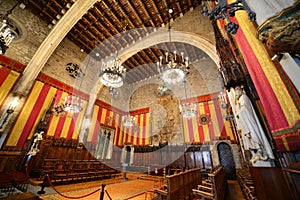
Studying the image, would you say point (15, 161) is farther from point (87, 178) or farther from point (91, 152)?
point (91, 152)

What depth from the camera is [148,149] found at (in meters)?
9.32

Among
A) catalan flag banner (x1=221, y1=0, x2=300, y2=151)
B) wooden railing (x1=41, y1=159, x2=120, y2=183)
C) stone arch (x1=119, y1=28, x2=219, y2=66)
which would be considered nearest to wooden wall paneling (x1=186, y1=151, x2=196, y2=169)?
wooden railing (x1=41, y1=159, x2=120, y2=183)

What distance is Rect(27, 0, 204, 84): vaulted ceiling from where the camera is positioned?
20.9ft

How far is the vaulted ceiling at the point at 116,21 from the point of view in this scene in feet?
20.9

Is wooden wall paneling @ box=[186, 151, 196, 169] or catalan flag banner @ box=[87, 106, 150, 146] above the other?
catalan flag banner @ box=[87, 106, 150, 146]

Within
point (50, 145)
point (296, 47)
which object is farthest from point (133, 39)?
point (296, 47)

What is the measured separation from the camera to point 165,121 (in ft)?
32.0

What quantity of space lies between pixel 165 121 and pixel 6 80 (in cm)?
938

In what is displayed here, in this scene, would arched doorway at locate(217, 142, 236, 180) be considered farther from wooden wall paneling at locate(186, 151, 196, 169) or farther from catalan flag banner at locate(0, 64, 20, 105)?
catalan flag banner at locate(0, 64, 20, 105)

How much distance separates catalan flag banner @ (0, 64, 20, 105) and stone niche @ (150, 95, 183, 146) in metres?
8.70

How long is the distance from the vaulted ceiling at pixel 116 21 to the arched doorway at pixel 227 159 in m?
6.86

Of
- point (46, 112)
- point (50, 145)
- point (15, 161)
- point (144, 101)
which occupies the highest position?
point (144, 101)

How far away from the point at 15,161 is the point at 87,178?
3.06 meters

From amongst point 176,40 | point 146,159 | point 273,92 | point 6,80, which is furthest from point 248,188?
point 6,80
